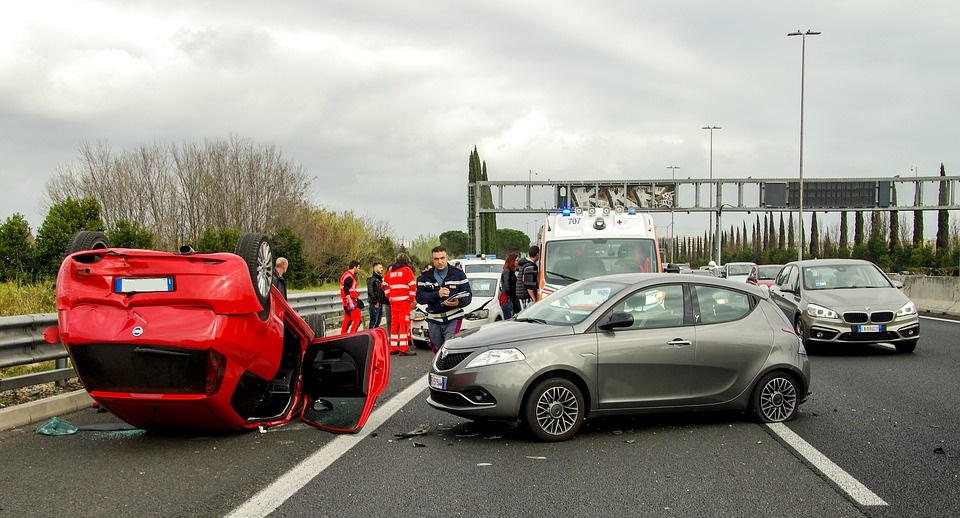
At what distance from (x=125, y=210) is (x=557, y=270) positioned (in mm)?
25855

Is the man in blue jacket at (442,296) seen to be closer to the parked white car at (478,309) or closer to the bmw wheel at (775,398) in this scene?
the parked white car at (478,309)

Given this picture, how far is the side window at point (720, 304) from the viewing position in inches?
318

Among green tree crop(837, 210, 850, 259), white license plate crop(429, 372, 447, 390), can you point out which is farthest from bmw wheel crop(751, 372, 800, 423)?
green tree crop(837, 210, 850, 259)

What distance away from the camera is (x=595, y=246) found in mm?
14805

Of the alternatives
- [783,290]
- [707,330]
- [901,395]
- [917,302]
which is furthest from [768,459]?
[917,302]

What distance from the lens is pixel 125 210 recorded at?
35125 millimetres

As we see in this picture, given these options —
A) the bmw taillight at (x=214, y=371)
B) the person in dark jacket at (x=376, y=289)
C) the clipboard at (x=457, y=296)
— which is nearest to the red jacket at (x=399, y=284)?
the person in dark jacket at (x=376, y=289)

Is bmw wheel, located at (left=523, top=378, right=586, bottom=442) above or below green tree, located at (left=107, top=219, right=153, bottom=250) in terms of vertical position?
below

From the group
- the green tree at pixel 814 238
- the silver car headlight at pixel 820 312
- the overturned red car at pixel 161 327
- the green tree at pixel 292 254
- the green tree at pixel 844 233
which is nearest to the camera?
the overturned red car at pixel 161 327

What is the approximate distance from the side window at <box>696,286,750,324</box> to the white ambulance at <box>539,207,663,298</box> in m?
5.92

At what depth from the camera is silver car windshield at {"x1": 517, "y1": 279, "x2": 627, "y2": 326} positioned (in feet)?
26.0

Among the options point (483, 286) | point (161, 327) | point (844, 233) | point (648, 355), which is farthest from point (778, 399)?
point (844, 233)

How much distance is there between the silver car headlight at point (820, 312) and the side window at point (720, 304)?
20.6ft

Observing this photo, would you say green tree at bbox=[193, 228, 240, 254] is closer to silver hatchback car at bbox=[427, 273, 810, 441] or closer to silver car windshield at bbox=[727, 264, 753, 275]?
silver car windshield at bbox=[727, 264, 753, 275]
